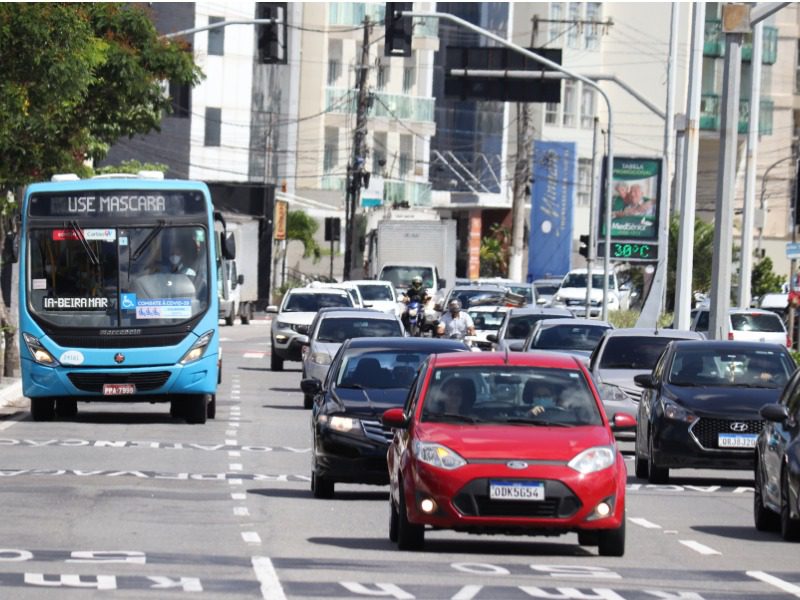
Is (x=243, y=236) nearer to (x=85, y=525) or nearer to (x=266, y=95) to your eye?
(x=266, y=95)

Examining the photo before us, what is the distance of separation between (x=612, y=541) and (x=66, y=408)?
17561mm

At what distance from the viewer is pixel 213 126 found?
87375 millimetres

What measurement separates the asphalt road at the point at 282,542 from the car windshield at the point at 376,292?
102ft

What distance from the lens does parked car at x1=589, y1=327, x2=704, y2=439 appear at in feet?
92.8

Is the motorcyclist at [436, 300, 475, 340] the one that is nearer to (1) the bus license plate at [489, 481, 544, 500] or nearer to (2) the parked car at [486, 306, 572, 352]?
(2) the parked car at [486, 306, 572, 352]

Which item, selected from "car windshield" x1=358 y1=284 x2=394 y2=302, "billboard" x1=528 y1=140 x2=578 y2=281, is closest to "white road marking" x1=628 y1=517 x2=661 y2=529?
"car windshield" x1=358 y1=284 x2=394 y2=302

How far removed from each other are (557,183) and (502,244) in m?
15.5

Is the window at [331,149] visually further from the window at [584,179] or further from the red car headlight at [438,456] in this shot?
the red car headlight at [438,456]

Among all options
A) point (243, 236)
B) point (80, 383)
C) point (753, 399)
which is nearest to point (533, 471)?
point (753, 399)

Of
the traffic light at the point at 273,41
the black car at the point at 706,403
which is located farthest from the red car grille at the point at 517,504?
the traffic light at the point at 273,41

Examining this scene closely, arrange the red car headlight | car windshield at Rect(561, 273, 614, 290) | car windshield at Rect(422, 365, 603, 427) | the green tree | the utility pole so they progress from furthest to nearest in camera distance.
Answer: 1. the green tree
2. the utility pole
3. car windshield at Rect(561, 273, 614, 290)
4. car windshield at Rect(422, 365, 603, 427)
5. the red car headlight

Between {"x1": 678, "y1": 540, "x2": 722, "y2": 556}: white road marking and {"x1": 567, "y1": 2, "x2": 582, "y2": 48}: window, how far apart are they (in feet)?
255

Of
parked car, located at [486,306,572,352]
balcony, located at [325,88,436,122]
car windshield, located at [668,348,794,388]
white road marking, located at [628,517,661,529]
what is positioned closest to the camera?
white road marking, located at [628,517,661,529]

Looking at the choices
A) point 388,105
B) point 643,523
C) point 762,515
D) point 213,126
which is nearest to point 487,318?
point 643,523
